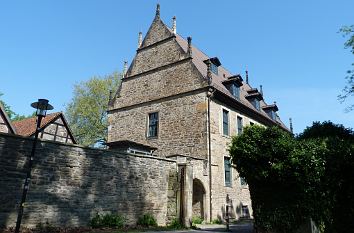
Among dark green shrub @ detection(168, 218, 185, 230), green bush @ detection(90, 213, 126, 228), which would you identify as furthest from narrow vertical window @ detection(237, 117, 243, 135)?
green bush @ detection(90, 213, 126, 228)

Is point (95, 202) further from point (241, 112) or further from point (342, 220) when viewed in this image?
point (241, 112)

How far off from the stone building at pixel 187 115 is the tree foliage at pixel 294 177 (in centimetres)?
543

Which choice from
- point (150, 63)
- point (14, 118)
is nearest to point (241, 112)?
point (150, 63)

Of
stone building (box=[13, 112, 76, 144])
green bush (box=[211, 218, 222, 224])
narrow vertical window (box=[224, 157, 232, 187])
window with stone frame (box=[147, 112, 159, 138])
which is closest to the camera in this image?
green bush (box=[211, 218, 222, 224])

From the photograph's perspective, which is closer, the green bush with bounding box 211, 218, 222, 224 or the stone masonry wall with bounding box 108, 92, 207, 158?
the green bush with bounding box 211, 218, 222, 224

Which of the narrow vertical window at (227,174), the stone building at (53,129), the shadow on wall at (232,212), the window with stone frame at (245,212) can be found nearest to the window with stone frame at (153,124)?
the narrow vertical window at (227,174)

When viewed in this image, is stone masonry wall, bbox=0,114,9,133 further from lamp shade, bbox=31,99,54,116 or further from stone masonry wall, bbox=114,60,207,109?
lamp shade, bbox=31,99,54,116

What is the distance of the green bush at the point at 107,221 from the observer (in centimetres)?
1246

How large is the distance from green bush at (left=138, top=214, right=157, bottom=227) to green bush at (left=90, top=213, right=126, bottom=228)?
976 mm

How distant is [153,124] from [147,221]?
30.8ft

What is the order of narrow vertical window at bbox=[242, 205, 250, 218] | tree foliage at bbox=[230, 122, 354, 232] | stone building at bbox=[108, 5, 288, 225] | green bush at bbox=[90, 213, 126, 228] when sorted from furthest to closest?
1. narrow vertical window at bbox=[242, 205, 250, 218]
2. stone building at bbox=[108, 5, 288, 225]
3. green bush at bbox=[90, 213, 126, 228]
4. tree foliage at bbox=[230, 122, 354, 232]

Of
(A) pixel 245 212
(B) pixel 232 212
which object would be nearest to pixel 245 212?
(A) pixel 245 212

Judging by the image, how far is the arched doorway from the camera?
18.4 metres

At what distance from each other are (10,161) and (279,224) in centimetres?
908
